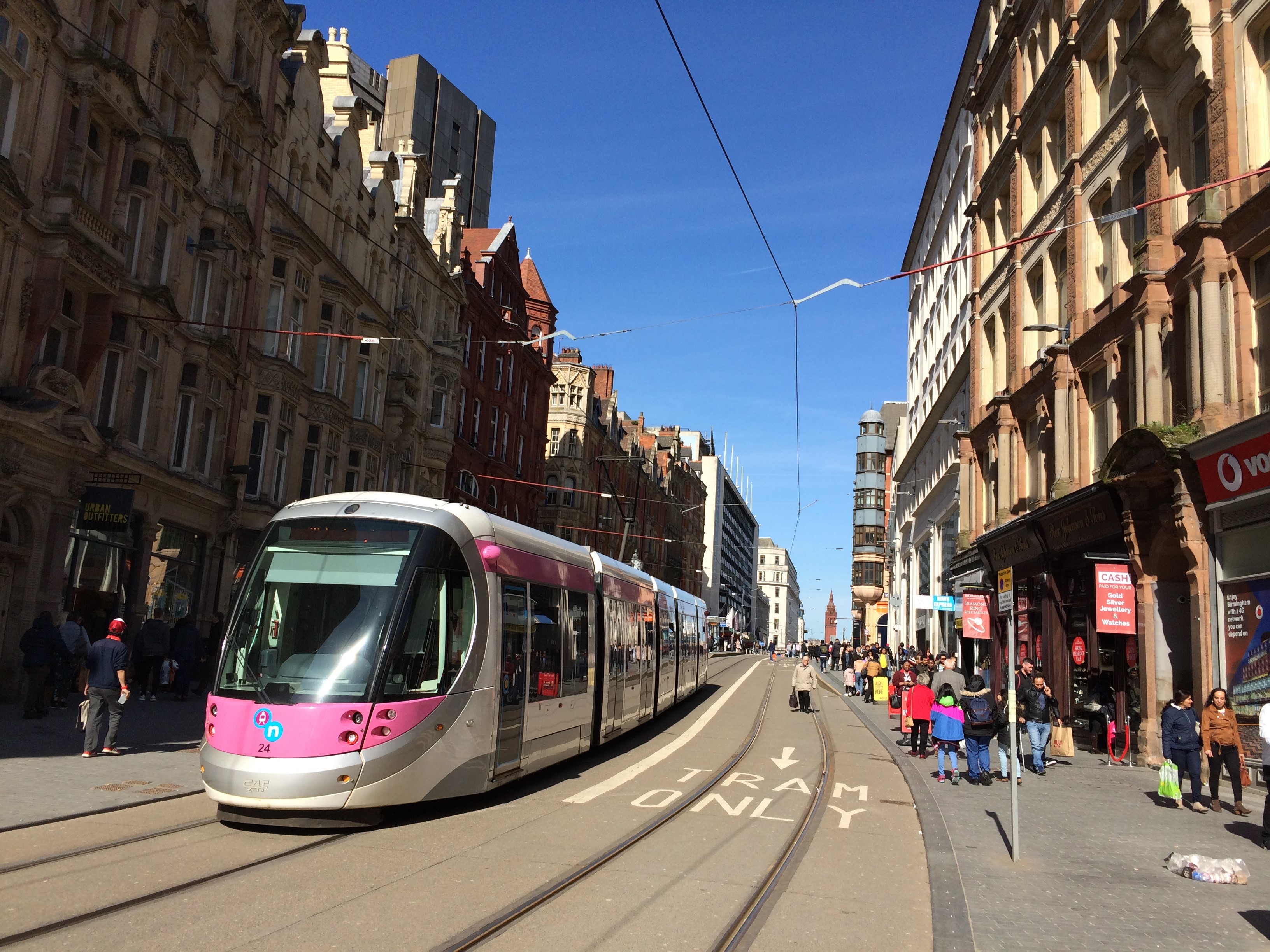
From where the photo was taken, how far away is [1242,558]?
49.0ft

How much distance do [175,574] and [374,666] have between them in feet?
52.2

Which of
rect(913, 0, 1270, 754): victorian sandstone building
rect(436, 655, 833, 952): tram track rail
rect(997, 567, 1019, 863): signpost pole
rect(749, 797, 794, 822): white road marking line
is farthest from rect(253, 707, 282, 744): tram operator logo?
rect(913, 0, 1270, 754): victorian sandstone building

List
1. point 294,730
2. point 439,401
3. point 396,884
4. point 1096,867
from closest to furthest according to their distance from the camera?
point 396,884 < point 294,730 < point 1096,867 < point 439,401

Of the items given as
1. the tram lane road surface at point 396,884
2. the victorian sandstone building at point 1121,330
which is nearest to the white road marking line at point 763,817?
the tram lane road surface at point 396,884

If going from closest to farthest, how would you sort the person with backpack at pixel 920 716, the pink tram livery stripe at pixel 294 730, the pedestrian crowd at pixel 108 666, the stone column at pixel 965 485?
the pink tram livery stripe at pixel 294 730 < the pedestrian crowd at pixel 108 666 < the person with backpack at pixel 920 716 < the stone column at pixel 965 485

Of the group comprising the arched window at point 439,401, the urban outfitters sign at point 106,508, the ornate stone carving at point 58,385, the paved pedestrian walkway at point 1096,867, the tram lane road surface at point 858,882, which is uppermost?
the arched window at point 439,401

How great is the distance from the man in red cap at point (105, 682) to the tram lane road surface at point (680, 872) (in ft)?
19.6

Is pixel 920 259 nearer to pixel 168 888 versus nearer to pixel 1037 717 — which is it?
pixel 1037 717

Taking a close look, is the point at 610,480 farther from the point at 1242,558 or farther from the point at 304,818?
the point at 304,818

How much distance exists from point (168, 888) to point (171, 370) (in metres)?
17.5

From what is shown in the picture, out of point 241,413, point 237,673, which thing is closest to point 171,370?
point 241,413

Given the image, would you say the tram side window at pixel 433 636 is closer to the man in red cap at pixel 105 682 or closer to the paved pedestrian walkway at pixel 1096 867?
the man in red cap at pixel 105 682

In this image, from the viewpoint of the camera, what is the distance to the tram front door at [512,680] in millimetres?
10969

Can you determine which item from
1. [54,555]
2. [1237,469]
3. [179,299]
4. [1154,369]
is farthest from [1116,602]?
[179,299]
